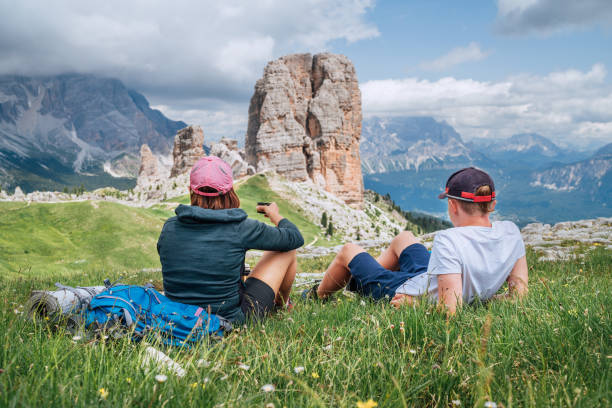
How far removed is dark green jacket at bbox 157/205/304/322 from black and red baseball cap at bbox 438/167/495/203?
269 cm

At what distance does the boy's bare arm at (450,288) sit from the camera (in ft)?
14.3

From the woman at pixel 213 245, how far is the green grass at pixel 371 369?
1.28 m

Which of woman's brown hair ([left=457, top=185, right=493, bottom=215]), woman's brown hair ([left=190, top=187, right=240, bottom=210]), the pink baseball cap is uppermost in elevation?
the pink baseball cap

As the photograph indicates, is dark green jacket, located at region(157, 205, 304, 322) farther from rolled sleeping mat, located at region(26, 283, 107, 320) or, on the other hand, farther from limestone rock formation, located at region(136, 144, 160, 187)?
limestone rock formation, located at region(136, 144, 160, 187)

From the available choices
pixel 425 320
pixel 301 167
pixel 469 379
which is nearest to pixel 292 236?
pixel 425 320

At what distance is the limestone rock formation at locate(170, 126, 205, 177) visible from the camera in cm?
12081

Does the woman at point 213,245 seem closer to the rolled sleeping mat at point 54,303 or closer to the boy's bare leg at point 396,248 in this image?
the rolled sleeping mat at point 54,303

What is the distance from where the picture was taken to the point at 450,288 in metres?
4.50

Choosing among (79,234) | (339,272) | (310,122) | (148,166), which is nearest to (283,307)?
(339,272)

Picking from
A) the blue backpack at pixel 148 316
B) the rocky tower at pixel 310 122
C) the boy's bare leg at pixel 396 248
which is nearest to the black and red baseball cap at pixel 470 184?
the boy's bare leg at pixel 396 248

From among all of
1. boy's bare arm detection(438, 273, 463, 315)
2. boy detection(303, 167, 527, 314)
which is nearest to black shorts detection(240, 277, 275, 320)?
boy detection(303, 167, 527, 314)

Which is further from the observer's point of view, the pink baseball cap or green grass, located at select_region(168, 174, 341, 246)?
green grass, located at select_region(168, 174, 341, 246)

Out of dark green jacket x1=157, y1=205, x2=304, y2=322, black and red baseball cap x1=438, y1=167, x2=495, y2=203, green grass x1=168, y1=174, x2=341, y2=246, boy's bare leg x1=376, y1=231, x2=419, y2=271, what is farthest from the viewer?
green grass x1=168, y1=174, x2=341, y2=246

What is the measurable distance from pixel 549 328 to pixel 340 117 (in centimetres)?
12903
